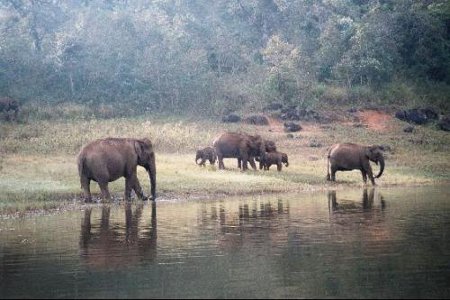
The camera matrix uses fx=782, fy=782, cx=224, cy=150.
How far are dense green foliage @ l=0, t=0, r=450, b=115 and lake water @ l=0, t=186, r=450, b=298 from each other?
40.3m

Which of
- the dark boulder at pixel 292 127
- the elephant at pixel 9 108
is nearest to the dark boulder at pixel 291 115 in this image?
the dark boulder at pixel 292 127

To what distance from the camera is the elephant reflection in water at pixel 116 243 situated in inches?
607

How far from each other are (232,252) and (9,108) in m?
43.4

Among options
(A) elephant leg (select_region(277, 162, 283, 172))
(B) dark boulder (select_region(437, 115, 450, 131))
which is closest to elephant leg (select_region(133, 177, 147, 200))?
(A) elephant leg (select_region(277, 162, 283, 172))

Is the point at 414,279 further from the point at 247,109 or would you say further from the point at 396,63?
the point at 396,63

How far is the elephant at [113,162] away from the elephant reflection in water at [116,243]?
4786 millimetres

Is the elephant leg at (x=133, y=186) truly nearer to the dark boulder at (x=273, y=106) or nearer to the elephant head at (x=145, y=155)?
the elephant head at (x=145, y=155)

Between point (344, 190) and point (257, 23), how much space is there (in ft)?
177

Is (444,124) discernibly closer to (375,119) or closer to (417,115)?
(417,115)

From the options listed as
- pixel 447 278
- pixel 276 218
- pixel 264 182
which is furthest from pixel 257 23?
pixel 447 278

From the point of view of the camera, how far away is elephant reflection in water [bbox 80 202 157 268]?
15430 mm

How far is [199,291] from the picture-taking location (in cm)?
1213

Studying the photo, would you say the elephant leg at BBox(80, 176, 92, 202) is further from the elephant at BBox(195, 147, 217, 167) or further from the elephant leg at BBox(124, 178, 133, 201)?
the elephant at BBox(195, 147, 217, 167)

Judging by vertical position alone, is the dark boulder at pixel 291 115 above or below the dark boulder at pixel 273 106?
below
